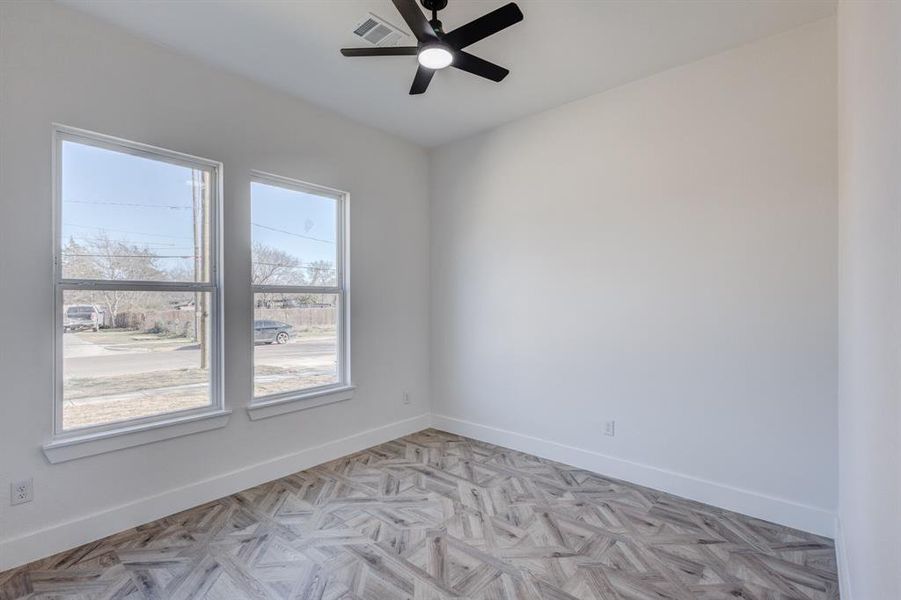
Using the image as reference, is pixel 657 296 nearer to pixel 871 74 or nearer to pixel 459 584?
pixel 871 74

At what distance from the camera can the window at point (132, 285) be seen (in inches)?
97.7

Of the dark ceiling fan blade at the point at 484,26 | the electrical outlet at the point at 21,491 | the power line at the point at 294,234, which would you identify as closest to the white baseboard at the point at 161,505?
the electrical outlet at the point at 21,491

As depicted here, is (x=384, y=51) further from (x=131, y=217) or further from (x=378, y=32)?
(x=131, y=217)

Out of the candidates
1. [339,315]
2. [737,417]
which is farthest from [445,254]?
[737,417]

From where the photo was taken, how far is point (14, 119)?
88.3 inches

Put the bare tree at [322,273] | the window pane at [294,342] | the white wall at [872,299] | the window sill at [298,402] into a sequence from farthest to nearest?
the bare tree at [322,273], the window pane at [294,342], the window sill at [298,402], the white wall at [872,299]

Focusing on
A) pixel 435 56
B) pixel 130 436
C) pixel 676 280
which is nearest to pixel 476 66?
pixel 435 56

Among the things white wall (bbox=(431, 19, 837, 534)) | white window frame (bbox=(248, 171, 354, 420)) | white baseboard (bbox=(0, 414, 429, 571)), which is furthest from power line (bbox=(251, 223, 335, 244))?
white baseboard (bbox=(0, 414, 429, 571))

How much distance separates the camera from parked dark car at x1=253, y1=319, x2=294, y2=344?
3325 millimetres

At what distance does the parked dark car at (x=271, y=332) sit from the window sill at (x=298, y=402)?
470 millimetres

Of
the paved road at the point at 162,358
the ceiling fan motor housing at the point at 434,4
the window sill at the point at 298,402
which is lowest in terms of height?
the window sill at the point at 298,402

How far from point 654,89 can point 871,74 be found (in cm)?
208

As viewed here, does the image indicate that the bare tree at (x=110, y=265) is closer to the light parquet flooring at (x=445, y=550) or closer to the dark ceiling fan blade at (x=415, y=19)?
the light parquet flooring at (x=445, y=550)

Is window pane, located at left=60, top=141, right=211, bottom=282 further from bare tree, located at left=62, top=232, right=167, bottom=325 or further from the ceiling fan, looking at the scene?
the ceiling fan
